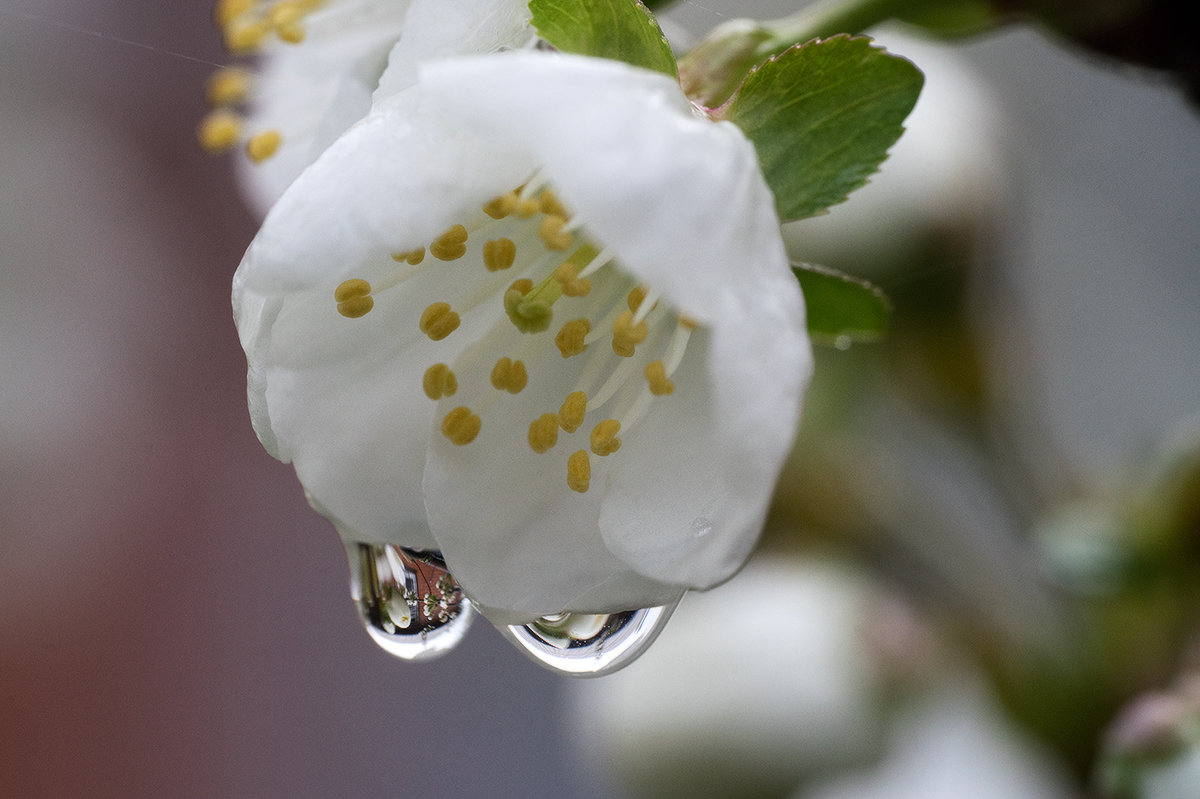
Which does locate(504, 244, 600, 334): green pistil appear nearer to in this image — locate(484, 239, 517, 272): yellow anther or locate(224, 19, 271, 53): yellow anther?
locate(484, 239, 517, 272): yellow anther

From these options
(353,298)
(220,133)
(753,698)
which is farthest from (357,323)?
(753,698)

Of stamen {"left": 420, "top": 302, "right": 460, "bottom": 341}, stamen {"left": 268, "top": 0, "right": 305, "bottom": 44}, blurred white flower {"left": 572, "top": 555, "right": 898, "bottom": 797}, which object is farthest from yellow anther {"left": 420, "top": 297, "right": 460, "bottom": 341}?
blurred white flower {"left": 572, "top": 555, "right": 898, "bottom": 797}

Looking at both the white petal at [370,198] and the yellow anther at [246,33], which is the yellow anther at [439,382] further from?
the yellow anther at [246,33]

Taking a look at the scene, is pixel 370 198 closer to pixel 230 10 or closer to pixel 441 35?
pixel 441 35

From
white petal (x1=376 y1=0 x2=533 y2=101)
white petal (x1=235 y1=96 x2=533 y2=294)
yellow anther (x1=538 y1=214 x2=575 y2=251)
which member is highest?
white petal (x1=376 y1=0 x2=533 y2=101)

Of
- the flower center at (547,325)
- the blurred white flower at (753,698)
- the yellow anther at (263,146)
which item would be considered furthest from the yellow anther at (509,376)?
the blurred white flower at (753,698)

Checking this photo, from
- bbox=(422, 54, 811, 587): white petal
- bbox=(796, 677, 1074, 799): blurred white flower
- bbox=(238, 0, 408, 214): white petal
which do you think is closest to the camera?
bbox=(422, 54, 811, 587): white petal

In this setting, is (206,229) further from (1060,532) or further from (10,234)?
(1060,532)
